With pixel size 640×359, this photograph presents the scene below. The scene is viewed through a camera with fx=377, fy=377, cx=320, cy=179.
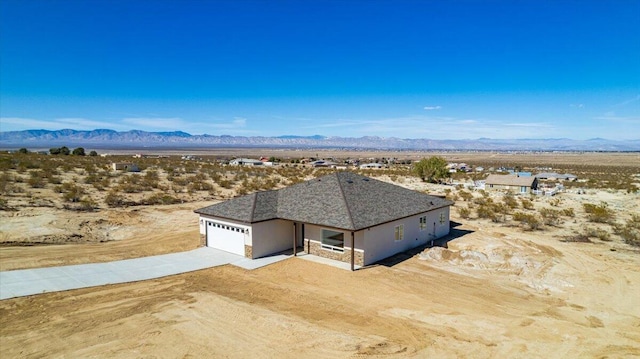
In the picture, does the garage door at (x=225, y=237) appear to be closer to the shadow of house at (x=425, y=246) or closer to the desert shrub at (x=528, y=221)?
the shadow of house at (x=425, y=246)

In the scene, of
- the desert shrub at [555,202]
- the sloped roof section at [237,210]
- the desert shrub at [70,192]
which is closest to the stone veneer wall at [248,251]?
the sloped roof section at [237,210]

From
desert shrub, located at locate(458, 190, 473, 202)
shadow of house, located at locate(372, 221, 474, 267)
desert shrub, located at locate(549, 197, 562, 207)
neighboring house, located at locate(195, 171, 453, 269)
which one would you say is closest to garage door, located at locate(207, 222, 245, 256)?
neighboring house, located at locate(195, 171, 453, 269)

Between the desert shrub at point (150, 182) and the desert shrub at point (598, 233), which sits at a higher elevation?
the desert shrub at point (150, 182)

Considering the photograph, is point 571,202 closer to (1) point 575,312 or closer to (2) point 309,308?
(1) point 575,312

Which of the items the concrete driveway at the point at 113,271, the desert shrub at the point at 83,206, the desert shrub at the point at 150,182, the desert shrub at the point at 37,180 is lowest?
the concrete driveway at the point at 113,271

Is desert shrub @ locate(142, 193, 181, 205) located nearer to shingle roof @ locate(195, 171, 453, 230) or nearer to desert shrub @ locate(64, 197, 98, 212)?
desert shrub @ locate(64, 197, 98, 212)

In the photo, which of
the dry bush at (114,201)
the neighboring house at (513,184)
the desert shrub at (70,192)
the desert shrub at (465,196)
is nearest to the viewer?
the desert shrub at (70,192)
